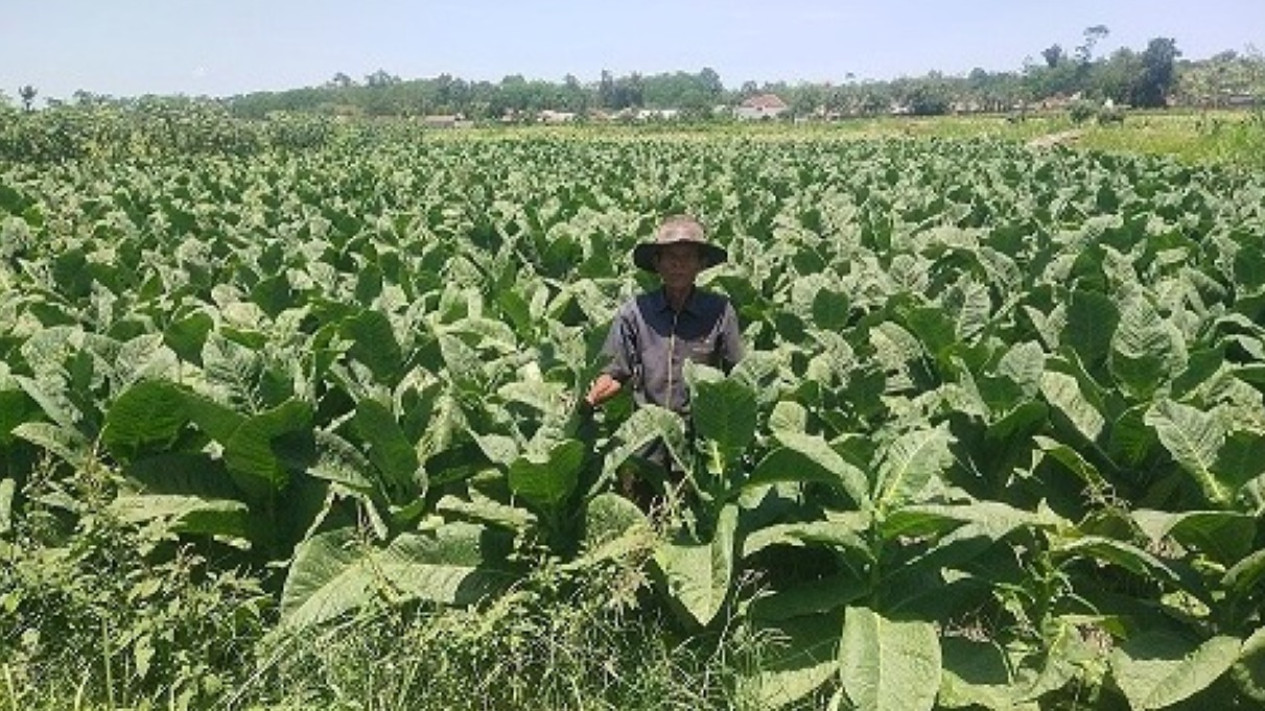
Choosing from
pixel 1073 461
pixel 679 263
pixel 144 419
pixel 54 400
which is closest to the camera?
pixel 1073 461

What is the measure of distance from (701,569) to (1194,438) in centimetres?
147

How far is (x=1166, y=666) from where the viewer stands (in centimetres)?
321

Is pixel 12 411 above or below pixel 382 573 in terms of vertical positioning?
above

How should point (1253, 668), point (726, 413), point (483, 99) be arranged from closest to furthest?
point (1253, 668) < point (726, 413) < point (483, 99)

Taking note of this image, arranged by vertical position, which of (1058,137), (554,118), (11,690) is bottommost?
(554,118)

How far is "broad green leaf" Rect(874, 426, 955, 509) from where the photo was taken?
3.50 meters

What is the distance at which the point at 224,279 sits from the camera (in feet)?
25.4

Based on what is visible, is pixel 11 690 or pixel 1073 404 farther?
pixel 1073 404

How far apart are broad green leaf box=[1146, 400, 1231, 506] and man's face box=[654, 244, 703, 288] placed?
171 cm

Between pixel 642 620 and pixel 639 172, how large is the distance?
53.7 ft

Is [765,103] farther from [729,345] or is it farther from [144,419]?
[144,419]

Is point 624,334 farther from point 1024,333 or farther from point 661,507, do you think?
point 1024,333

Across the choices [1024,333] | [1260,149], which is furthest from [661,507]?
[1260,149]

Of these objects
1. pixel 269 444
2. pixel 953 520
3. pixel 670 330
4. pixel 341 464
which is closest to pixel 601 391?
pixel 670 330
